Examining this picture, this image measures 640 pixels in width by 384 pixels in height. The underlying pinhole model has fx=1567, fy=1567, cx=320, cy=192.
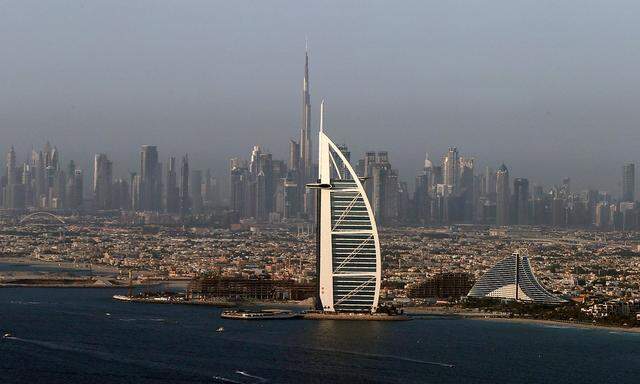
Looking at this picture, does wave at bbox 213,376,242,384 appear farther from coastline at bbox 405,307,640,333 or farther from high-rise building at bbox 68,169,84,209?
high-rise building at bbox 68,169,84,209

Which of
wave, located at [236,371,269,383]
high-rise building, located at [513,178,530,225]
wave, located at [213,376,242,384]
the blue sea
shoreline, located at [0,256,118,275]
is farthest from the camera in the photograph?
high-rise building, located at [513,178,530,225]

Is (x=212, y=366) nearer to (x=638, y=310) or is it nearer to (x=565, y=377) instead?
(x=565, y=377)

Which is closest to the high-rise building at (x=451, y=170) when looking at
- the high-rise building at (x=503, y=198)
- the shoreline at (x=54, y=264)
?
the high-rise building at (x=503, y=198)

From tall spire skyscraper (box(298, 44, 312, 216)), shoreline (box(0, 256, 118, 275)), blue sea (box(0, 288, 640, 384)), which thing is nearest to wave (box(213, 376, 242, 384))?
blue sea (box(0, 288, 640, 384))

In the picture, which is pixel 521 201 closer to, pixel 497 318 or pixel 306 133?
pixel 306 133

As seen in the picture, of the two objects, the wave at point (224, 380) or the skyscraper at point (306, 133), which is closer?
the wave at point (224, 380)

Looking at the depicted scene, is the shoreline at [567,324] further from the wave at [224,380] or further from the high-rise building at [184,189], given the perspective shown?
the high-rise building at [184,189]

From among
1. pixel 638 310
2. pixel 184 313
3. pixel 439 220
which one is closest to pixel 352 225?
pixel 184 313
